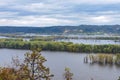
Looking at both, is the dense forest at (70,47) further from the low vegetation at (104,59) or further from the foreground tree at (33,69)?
the foreground tree at (33,69)

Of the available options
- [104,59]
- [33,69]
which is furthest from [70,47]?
[33,69]

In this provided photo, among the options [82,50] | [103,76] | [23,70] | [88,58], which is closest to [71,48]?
[82,50]

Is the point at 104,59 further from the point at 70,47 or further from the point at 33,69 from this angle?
the point at 33,69

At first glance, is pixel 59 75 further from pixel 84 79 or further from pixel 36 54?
pixel 36 54

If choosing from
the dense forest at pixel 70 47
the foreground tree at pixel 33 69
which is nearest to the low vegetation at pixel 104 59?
the dense forest at pixel 70 47

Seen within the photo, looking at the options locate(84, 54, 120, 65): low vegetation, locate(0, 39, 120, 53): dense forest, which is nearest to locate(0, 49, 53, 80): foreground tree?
locate(84, 54, 120, 65): low vegetation

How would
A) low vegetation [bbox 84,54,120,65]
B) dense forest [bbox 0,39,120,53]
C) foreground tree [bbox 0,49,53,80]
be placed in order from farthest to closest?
dense forest [bbox 0,39,120,53]
low vegetation [bbox 84,54,120,65]
foreground tree [bbox 0,49,53,80]

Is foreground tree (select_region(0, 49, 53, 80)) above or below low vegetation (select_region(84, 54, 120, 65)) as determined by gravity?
above

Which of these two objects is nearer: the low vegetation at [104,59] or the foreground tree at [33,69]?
the foreground tree at [33,69]

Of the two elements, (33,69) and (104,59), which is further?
(104,59)

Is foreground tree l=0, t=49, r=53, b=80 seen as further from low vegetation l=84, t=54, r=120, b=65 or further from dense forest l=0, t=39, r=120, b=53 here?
dense forest l=0, t=39, r=120, b=53

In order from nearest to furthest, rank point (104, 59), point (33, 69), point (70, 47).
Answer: point (33, 69)
point (104, 59)
point (70, 47)
